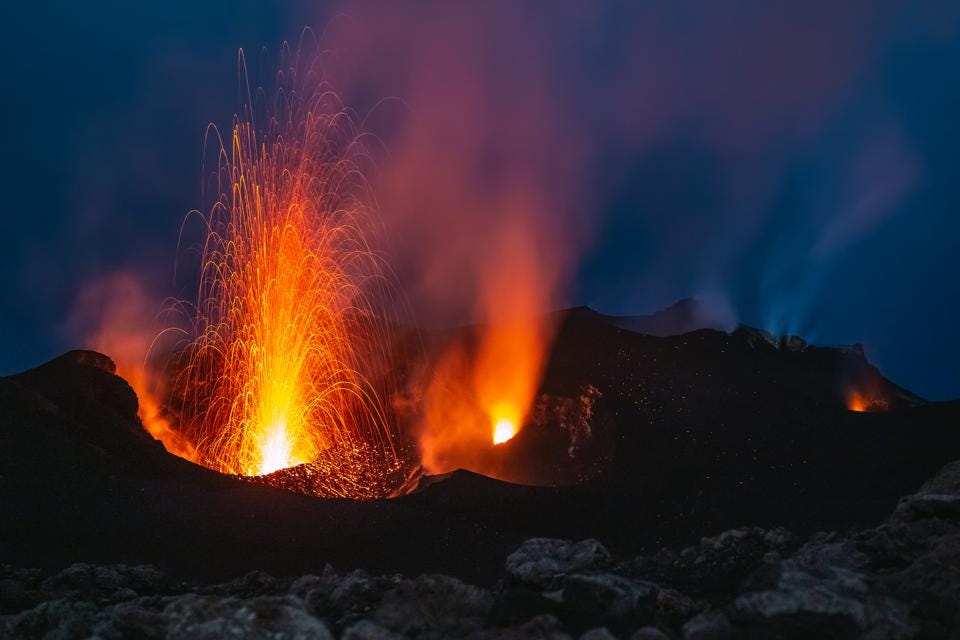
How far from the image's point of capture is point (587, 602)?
6207 millimetres

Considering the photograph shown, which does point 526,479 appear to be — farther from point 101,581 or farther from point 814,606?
point 814,606

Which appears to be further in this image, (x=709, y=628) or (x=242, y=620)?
(x=242, y=620)

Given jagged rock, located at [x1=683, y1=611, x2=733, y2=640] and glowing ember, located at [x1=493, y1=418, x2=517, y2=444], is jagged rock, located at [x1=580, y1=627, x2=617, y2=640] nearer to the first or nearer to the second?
jagged rock, located at [x1=683, y1=611, x2=733, y2=640]

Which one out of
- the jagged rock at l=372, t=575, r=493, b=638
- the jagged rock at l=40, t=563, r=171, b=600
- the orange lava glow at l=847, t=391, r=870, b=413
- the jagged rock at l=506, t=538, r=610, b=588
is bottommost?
the jagged rock at l=372, t=575, r=493, b=638

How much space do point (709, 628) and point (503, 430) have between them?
1544cm

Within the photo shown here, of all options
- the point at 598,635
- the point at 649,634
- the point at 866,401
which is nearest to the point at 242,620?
the point at 598,635

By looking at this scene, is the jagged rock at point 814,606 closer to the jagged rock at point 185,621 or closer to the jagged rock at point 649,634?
the jagged rock at point 649,634

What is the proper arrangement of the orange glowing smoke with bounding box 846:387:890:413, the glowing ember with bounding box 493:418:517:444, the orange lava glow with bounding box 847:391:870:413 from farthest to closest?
the orange glowing smoke with bounding box 846:387:890:413, the orange lava glow with bounding box 847:391:870:413, the glowing ember with bounding box 493:418:517:444

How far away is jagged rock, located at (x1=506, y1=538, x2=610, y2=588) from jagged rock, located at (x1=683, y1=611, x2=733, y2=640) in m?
1.79

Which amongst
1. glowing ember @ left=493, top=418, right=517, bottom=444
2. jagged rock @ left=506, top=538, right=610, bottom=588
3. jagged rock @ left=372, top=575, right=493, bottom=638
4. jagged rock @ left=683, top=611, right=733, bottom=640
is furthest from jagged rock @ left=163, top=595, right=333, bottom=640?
glowing ember @ left=493, top=418, right=517, bottom=444

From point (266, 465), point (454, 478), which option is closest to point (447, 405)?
point (266, 465)

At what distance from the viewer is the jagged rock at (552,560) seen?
748cm

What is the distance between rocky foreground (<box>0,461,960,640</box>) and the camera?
5539 mm

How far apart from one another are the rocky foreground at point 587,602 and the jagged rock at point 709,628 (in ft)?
0.04
